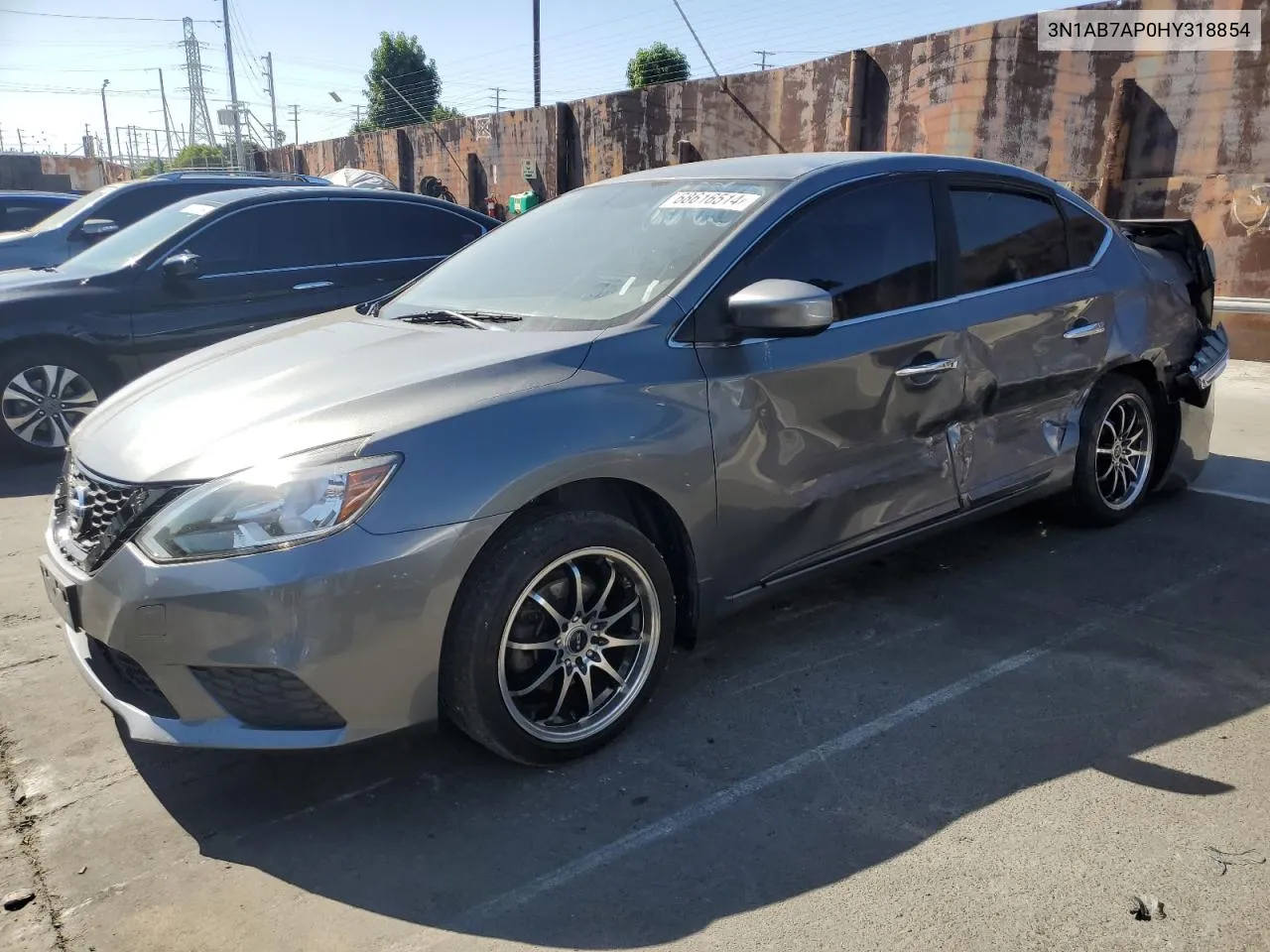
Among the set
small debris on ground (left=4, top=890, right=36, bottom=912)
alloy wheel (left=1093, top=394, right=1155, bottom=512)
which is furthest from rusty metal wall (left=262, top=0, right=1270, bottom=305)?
small debris on ground (left=4, top=890, right=36, bottom=912)

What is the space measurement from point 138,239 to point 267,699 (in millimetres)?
5747

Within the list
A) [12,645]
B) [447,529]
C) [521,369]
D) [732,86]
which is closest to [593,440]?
[521,369]

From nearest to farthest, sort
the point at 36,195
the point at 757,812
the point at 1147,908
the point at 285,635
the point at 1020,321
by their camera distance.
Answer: the point at 1147,908 < the point at 285,635 < the point at 757,812 < the point at 1020,321 < the point at 36,195

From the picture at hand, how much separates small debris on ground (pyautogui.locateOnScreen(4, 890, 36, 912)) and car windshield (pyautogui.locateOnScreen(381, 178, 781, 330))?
202 cm

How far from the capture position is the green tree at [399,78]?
194 ft

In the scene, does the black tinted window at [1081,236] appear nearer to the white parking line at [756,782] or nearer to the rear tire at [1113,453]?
the rear tire at [1113,453]

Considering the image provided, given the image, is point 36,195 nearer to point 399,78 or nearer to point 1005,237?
point 1005,237

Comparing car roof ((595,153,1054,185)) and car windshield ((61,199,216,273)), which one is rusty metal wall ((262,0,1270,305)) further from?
car windshield ((61,199,216,273))

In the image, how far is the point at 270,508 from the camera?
2.55 meters

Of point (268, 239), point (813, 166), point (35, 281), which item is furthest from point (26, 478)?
point (813, 166)

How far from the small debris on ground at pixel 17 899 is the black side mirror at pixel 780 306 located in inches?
95.2

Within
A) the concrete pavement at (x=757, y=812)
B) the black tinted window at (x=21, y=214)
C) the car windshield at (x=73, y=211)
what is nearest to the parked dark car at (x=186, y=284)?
the car windshield at (x=73, y=211)

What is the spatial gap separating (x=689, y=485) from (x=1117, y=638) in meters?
1.83

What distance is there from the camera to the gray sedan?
2.58 m
